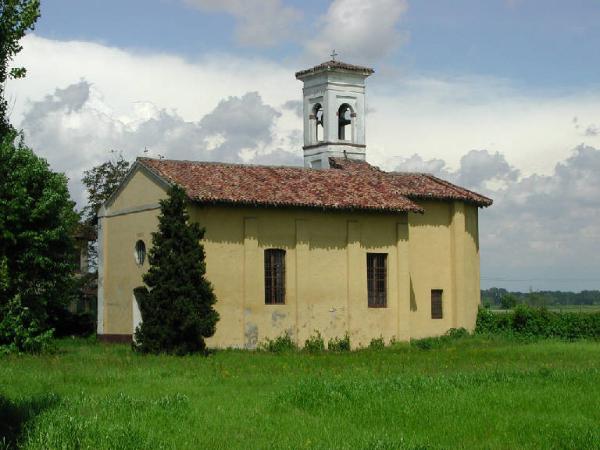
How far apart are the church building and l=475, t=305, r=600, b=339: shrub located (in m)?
1.60

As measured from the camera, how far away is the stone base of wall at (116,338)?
3559cm

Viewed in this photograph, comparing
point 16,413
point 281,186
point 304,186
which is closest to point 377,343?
point 304,186

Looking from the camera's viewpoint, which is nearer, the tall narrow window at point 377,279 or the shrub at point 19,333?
the shrub at point 19,333

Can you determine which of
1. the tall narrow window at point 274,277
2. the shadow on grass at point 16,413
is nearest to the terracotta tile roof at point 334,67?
the tall narrow window at point 274,277

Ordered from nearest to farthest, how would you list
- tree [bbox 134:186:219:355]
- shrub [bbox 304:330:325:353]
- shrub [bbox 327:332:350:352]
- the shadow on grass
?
the shadow on grass < tree [bbox 134:186:219:355] < shrub [bbox 304:330:325:353] < shrub [bbox 327:332:350:352]

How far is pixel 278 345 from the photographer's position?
32.9m

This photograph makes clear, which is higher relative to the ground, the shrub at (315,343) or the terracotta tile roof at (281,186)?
the terracotta tile roof at (281,186)

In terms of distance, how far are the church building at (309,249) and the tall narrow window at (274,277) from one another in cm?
3

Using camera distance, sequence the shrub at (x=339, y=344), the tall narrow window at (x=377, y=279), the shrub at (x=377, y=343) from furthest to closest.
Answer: the tall narrow window at (x=377, y=279)
the shrub at (x=377, y=343)
the shrub at (x=339, y=344)

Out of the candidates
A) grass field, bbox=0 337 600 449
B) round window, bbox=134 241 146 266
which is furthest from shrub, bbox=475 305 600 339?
round window, bbox=134 241 146 266

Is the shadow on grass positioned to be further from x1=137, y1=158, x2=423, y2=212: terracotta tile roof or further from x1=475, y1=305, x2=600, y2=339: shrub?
x1=475, y1=305, x2=600, y2=339: shrub

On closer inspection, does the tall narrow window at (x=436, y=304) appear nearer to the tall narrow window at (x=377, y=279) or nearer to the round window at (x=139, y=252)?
the tall narrow window at (x=377, y=279)

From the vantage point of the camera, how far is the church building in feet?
108

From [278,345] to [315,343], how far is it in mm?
1524
